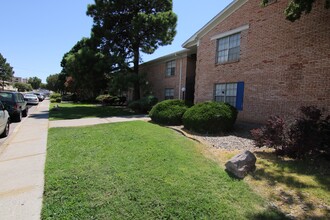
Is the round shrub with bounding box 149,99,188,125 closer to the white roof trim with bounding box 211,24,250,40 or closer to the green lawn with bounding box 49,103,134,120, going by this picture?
the white roof trim with bounding box 211,24,250,40

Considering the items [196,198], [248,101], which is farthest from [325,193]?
[248,101]

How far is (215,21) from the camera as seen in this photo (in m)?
13.8

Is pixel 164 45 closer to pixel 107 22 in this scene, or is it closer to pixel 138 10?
pixel 138 10

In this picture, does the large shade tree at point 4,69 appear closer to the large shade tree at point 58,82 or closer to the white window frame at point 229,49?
the large shade tree at point 58,82

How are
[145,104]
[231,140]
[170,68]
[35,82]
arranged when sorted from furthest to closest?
[35,82] → [170,68] → [145,104] → [231,140]

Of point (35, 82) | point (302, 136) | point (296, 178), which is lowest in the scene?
point (296, 178)

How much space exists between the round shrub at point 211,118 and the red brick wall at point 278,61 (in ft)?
6.21

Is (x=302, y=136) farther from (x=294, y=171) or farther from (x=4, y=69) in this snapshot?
(x=4, y=69)

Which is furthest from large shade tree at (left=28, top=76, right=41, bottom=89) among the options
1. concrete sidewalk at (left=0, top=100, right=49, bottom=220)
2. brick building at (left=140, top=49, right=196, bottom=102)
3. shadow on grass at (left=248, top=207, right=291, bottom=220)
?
shadow on grass at (left=248, top=207, right=291, bottom=220)

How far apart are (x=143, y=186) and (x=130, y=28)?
63.2 ft

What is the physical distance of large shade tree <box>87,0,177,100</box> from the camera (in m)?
20.7

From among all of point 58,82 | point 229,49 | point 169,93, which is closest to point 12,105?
point 169,93

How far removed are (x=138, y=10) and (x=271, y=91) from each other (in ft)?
51.5

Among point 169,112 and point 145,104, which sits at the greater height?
point 169,112
